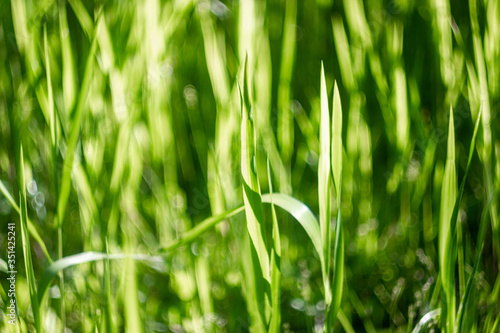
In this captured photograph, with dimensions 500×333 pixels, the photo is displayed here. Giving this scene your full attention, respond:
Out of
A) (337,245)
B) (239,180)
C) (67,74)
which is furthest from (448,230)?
(67,74)

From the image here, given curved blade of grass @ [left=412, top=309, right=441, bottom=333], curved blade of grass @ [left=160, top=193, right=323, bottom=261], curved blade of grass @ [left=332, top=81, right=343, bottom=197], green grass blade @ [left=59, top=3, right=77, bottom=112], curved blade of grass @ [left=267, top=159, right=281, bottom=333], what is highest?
green grass blade @ [left=59, top=3, right=77, bottom=112]

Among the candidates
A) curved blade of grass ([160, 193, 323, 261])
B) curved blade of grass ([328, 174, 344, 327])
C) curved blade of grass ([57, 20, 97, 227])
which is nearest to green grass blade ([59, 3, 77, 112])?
curved blade of grass ([57, 20, 97, 227])

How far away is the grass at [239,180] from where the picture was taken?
0.45 metres

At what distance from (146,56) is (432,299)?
474 mm

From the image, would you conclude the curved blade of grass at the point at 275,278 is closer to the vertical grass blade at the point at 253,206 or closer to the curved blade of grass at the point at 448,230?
the vertical grass blade at the point at 253,206

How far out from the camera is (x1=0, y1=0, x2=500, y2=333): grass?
0.45 meters

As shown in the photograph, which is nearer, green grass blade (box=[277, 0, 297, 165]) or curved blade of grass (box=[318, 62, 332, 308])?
curved blade of grass (box=[318, 62, 332, 308])

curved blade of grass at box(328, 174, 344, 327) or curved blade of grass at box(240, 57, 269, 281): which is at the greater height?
curved blade of grass at box(240, 57, 269, 281)

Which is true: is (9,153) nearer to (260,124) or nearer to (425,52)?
(260,124)

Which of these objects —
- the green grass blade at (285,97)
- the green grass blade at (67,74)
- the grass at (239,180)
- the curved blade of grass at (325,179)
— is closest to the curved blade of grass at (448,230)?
the grass at (239,180)

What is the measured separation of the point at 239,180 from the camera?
645 millimetres

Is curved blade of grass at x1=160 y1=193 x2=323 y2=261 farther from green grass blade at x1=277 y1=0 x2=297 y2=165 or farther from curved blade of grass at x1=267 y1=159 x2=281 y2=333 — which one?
green grass blade at x1=277 y1=0 x2=297 y2=165

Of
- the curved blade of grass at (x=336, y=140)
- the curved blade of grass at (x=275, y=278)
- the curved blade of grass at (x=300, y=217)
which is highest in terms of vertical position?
the curved blade of grass at (x=336, y=140)

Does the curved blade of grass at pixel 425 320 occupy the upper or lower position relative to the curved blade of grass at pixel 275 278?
lower
